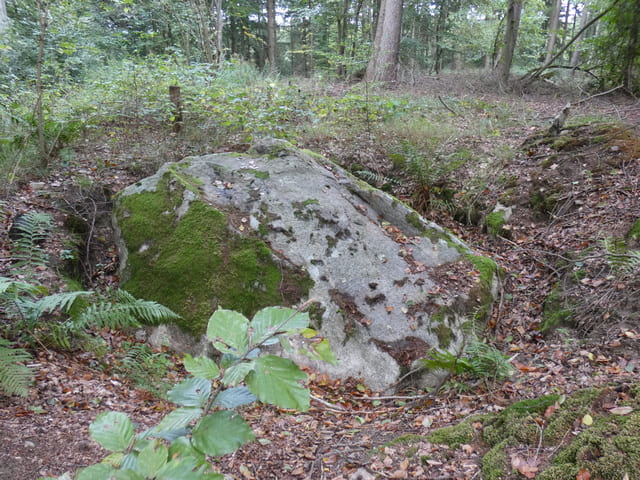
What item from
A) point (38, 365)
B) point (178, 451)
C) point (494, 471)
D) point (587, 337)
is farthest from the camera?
point (587, 337)

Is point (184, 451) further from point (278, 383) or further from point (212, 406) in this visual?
point (278, 383)

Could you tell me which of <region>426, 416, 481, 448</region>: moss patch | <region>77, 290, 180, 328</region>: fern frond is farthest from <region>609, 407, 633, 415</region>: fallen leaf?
<region>77, 290, 180, 328</region>: fern frond

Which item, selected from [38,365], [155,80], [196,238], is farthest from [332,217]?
[155,80]

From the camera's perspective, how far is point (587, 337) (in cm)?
353

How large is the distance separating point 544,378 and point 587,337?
894 millimetres

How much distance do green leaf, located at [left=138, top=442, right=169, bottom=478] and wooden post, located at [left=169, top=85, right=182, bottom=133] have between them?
7321 millimetres

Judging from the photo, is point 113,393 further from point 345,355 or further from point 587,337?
point 587,337

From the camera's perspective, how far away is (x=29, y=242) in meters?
4.13

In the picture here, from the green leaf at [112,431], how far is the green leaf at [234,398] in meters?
0.19

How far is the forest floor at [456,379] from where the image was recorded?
238cm

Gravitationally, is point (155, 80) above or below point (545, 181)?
above

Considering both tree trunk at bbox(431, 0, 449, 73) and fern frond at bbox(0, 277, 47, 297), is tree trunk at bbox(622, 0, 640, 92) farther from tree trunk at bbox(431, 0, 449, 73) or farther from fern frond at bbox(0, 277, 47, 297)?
fern frond at bbox(0, 277, 47, 297)

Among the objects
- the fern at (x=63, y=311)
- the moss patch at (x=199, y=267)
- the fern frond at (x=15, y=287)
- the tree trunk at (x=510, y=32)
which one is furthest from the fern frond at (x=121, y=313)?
the tree trunk at (x=510, y=32)

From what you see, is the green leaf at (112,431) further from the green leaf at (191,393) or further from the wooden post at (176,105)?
the wooden post at (176,105)
